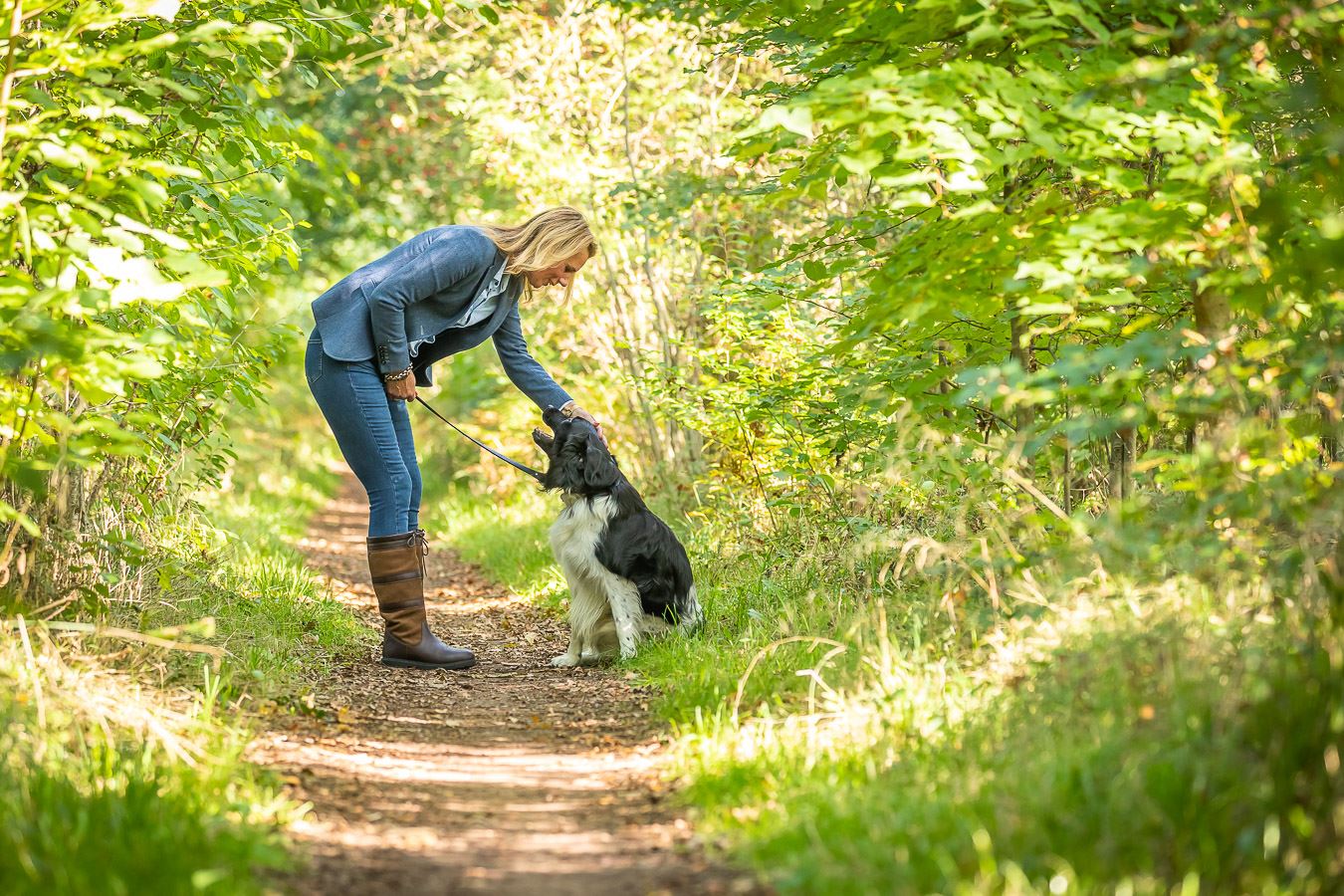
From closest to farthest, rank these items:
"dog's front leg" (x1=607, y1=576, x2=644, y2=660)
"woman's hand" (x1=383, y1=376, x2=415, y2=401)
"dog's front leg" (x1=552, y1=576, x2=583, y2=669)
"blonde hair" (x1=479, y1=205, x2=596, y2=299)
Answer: "woman's hand" (x1=383, y1=376, x2=415, y2=401), "blonde hair" (x1=479, y1=205, x2=596, y2=299), "dog's front leg" (x1=607, y1=576, x2=644, y2=660), "dog's front leg" (x1=552, y1=576, x2=583, y2=669)

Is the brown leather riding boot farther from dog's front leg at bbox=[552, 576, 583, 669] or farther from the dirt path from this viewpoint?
dog's front leg at bbox=[552, 576, 583, 669]

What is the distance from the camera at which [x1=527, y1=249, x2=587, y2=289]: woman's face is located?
5426mm

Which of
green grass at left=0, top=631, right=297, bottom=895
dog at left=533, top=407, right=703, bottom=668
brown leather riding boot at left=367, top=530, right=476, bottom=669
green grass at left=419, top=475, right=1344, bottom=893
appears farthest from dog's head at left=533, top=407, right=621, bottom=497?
green grass at left=0, top=631, right=297, bottom=895

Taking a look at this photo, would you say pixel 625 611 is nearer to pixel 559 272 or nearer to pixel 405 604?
pixel 405 604

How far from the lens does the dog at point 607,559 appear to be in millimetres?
5484

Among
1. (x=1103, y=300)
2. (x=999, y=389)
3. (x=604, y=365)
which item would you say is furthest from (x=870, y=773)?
(x=604, y=365)

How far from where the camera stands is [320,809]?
132 inches

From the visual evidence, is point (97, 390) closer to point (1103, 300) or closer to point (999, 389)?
point (999, 389)

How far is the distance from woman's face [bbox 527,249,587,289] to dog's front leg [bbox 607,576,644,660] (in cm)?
Answer: 142

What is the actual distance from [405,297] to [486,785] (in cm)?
230

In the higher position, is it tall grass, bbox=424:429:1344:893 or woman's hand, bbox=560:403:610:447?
woman's hand, bbox=560:403:610:447

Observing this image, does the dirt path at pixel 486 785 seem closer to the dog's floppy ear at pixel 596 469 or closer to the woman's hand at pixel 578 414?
the dog's floppy ear at pixel 596 469

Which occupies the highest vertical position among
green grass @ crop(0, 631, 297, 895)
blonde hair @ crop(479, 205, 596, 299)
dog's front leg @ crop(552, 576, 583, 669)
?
blonde hair @ crop(479, 205, 596, 299)

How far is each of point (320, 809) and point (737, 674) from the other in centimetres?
167
